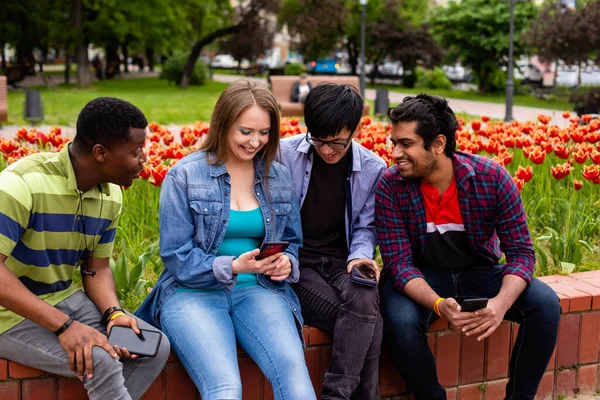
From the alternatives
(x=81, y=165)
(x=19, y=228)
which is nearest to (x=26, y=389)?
(x=19, y=228)

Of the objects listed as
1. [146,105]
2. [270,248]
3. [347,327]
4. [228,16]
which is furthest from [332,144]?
[228,16]

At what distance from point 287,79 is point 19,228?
14684 mm

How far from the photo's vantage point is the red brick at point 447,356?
338 centimetres

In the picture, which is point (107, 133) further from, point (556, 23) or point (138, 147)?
point (556, 23)

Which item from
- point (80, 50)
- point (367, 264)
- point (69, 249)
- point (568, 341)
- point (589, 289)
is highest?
point (80, 50)

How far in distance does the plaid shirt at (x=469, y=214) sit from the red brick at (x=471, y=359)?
415 millimetres

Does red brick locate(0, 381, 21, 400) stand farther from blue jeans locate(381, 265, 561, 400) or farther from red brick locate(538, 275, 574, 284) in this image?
red brick locate(538, 275, 574, 284)

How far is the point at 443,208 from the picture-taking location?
10.9ft

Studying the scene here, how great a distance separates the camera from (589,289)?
12.0 ft

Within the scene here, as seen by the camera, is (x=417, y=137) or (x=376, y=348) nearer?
(x=376, y=348)

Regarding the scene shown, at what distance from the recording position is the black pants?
2.88m

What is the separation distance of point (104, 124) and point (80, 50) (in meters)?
26.4

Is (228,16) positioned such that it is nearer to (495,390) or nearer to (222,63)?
(222,63)

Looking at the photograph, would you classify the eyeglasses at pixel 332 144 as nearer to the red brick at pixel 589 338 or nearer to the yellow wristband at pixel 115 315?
the yellow wristband at pixel 115 315
